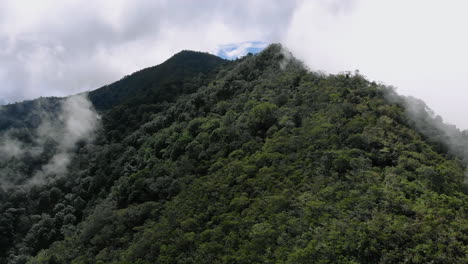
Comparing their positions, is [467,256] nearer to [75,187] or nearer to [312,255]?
[312,255]

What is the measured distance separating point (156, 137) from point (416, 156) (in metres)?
48.9

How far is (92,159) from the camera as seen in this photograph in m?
83.2

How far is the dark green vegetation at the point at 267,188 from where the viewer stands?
1137 inches

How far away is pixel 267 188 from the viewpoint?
40625 mm

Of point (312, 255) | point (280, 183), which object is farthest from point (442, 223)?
point (280, 183)

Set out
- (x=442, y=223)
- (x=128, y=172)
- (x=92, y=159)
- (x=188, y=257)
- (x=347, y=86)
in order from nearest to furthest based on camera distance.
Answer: (x=442, y=223) → (x=188, y=257) → (x=347, y=86) → (x=128, y=172) → (x=92, y=159)

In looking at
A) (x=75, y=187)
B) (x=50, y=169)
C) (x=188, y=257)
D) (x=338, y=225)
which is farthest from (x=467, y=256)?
(x=50, y=169)

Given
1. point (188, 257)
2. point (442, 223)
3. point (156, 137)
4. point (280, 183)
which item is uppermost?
point (156, 137)

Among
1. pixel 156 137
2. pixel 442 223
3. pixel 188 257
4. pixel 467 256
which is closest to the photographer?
pixel 467 256

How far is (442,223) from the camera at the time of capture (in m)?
27.6

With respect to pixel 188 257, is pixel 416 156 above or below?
above

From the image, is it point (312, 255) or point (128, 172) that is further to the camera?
point (128, 172)

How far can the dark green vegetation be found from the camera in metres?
28.9

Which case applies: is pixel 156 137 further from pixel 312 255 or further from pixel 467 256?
pixel 467 256
